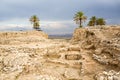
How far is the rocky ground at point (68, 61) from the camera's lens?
18391mm

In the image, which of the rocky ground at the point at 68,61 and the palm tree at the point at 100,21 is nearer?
the rocky ground at the point at 68,61

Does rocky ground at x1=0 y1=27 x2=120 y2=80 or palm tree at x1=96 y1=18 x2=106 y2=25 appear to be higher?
palm tree at x1=96 y1=18 x2=106 y2=25

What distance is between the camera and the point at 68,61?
75.0 feet

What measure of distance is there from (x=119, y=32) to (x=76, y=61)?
23.9ft

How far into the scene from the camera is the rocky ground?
18.4 meters

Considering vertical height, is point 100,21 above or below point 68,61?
above

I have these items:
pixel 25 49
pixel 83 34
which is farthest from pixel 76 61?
pixel 83 34

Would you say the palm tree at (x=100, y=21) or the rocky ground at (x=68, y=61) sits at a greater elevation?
the palm tree at (x=100, y=21)

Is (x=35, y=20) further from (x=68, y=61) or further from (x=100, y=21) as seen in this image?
(x=68, y=61)

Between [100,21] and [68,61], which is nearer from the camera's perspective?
[68,61]

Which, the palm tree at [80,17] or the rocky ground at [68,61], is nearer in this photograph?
the rocky ground at [68,61]

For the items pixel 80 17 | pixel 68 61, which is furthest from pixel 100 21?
pixel 68 61

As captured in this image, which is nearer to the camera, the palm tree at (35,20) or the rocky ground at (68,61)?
the rocky ground at (68,61)

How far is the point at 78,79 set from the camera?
18.5 metres
